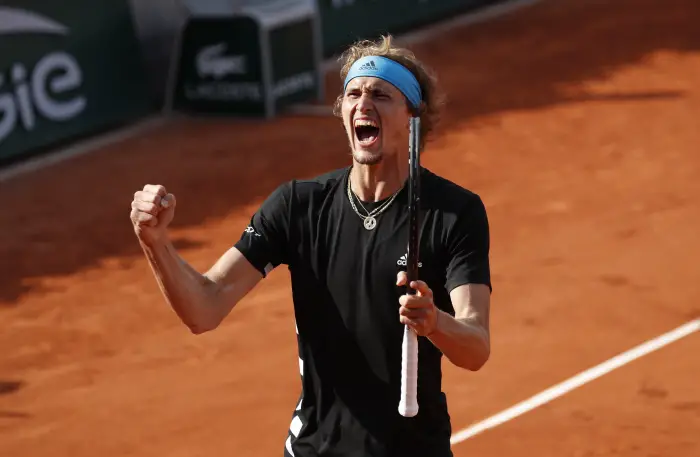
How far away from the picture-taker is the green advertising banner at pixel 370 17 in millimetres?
21562

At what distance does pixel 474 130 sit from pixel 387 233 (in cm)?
1202

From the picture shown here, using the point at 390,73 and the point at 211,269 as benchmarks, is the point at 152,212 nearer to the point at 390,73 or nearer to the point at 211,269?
the point at 211,269

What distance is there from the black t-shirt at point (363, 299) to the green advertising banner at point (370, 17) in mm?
16042

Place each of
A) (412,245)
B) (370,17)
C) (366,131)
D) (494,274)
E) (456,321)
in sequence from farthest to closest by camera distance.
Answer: (370,17) → (494,274) → (366,131) → (456,321) → (412,245)

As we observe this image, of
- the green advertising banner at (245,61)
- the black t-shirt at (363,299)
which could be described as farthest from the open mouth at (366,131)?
the green advertising banner at (245,61)

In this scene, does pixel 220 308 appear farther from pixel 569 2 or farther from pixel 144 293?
pixel 569 2

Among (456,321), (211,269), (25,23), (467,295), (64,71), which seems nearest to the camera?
(456,321)

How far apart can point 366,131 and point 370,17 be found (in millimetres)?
17828

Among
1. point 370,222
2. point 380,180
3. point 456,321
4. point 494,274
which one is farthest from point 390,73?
point 494,274

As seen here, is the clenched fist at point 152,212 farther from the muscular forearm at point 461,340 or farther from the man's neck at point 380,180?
the muscular forearm at point 461,340

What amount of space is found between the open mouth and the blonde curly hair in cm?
17

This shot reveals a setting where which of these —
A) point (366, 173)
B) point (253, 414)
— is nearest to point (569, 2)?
point (253, 414)

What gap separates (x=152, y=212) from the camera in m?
4.42

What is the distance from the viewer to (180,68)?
18438 mm
